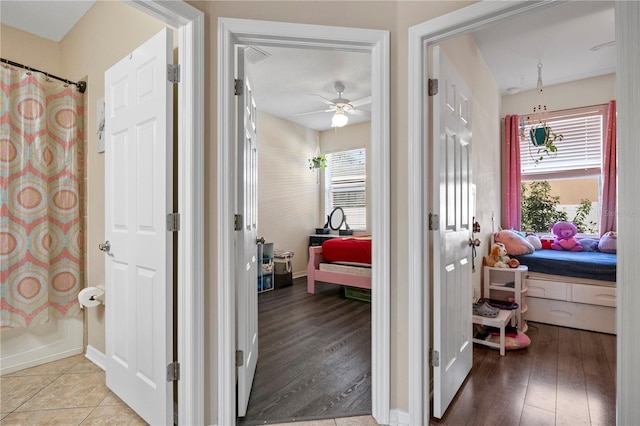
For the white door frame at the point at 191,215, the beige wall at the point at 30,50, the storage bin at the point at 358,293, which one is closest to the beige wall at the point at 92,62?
the beige wall at the point at 30,50

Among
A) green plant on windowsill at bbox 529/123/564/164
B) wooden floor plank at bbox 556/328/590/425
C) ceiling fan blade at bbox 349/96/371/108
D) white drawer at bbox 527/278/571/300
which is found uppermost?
ceiling fan blade at bbox 349/96/371/108

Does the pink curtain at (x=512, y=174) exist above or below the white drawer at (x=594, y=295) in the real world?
above

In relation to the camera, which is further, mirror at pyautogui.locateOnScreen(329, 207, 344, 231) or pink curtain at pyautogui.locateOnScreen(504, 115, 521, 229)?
mirror at pyautogui.locateOnScreen(329, 207, 344, 231)

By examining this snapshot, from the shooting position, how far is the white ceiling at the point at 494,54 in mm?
2455

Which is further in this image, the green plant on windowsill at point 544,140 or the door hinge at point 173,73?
the green plant on windowsill at point 544,140

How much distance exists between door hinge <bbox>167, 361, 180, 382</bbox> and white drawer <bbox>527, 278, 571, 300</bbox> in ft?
11.0

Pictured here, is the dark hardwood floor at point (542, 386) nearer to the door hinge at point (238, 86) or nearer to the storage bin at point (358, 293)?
the storage bin at point (358, 293)

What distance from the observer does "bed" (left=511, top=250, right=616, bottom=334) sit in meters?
2.94

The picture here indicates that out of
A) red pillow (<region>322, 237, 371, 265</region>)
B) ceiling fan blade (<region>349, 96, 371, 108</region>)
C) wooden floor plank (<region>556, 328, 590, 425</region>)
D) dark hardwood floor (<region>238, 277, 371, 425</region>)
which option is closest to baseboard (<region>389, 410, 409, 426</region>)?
dark hardwood floor (<region>238, 277, 371, 425</region>)

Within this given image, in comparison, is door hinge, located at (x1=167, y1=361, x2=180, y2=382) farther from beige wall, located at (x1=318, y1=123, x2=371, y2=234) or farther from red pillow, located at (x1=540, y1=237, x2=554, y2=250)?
beige wall, located at (x1=318, y1=123, x2=371, y2=234)

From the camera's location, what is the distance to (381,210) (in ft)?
5.52

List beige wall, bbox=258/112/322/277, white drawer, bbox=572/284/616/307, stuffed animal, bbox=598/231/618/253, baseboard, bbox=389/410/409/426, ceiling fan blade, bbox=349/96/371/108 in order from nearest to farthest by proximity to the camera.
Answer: baseboard, bbox=389/410/409/426
white drawer, bbox=572/284/616/307
stuffed animal, bbox=598/231/618/253
ceiling fan blade, bbox=349/96/371/108
beige wall, bbox=258/112/322/277

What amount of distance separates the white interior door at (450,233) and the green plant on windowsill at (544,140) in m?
2.31

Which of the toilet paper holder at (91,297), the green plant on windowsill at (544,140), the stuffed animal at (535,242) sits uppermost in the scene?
the green plant on windowsill at (544,140)
